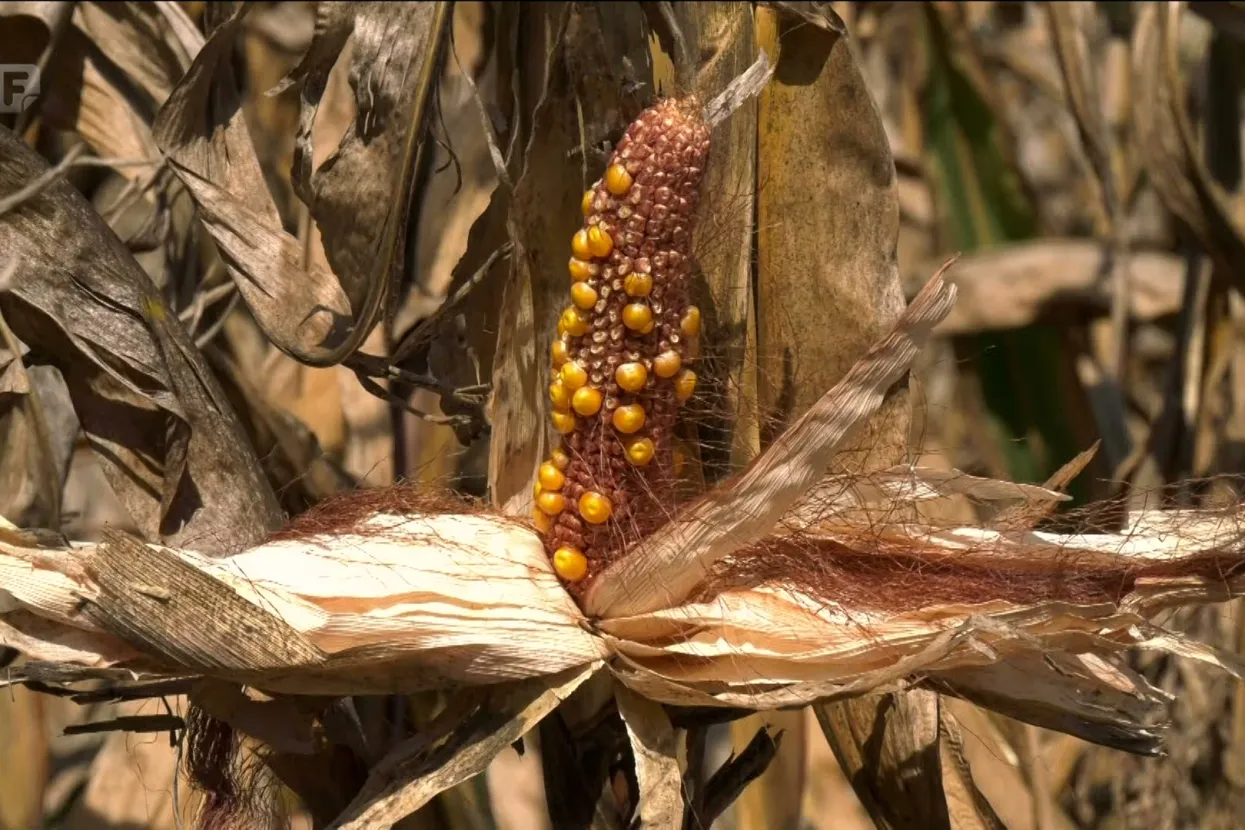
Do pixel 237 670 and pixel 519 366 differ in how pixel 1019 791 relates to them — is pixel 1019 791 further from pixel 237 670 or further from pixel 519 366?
pixel 237 670

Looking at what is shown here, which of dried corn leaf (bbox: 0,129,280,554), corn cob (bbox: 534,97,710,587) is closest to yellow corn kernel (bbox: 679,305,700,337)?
corn cob (bbox: 534,97,710,587)

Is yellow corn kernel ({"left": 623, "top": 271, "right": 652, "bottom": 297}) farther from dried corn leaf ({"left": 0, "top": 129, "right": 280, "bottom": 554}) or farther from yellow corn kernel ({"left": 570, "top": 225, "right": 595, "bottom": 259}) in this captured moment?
dried corn leaf ({"left": 0, "top": 129, "right": 280, "bottom": 554})

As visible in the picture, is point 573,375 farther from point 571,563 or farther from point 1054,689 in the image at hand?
point 1054,689

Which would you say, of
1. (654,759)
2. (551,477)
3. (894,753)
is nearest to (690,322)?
(551,477)

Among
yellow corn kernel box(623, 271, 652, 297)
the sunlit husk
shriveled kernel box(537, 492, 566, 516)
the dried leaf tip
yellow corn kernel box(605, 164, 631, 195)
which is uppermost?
the dried leaf tip

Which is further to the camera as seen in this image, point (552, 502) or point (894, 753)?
point (894, 753)

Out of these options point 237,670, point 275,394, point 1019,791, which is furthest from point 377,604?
point 1019,791

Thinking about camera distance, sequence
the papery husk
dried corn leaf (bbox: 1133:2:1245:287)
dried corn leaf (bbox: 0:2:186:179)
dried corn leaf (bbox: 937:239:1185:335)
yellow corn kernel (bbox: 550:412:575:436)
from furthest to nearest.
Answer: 1. dried corn leaf (bbox: 937:239:1185:335)
2. dried corn leaf (bbox: 1133:2:1245:287)
3. dried corn leaf (bbox: 0:2:186:179)
4. yellow corn kernel (bbox: 550:412:575:436)
5. the papery husk
